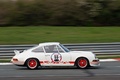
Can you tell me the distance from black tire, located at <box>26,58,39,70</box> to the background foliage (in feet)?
45.3

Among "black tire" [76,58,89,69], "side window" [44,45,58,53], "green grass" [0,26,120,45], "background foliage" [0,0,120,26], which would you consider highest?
"background foliage" [0,0,120,26]

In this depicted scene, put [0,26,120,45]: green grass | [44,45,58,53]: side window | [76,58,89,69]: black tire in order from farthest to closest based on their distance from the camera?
[0,26,120,45]: green grass → [44,45,58,53]: side window → [76,58,89,69]: black tire

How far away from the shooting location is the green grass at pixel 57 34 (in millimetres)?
25644

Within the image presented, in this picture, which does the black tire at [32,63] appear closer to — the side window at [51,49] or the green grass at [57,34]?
the side window at [51,49]

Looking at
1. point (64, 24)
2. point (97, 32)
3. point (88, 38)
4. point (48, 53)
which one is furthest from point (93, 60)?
point (64, 24)

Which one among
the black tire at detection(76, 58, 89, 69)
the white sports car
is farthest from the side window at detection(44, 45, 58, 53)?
the black tire at detection(76, 58, 89, 69)

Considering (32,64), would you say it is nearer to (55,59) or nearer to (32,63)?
(32,63)

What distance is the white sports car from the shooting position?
53.3 feet

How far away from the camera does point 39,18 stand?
30219 mm

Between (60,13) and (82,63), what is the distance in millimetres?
14173

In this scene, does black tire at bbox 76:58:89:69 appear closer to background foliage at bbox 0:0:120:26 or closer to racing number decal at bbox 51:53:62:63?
racing number decal at bbox 51:53:62:63

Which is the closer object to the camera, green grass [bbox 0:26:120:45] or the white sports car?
the white sports car

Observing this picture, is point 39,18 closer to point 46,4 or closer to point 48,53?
point 46,4

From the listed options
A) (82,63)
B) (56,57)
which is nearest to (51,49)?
(56,57)
